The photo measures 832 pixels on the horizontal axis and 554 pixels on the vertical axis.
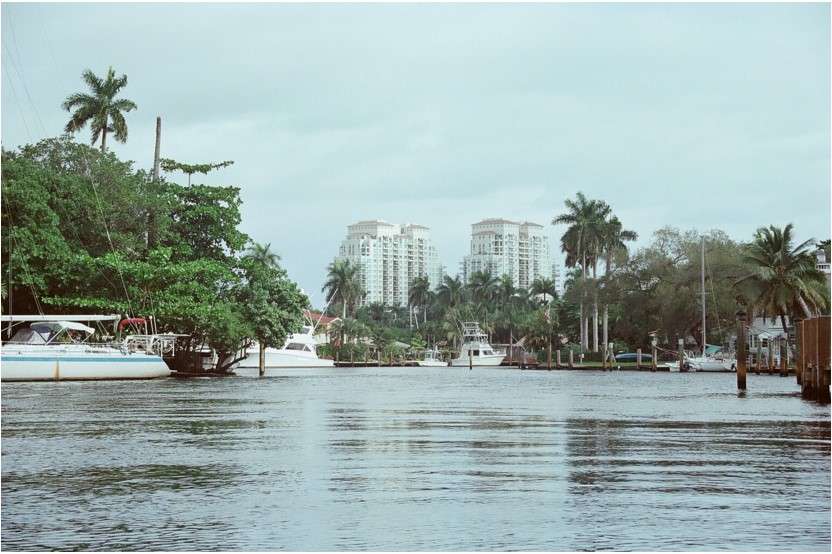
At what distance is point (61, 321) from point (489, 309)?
429ft

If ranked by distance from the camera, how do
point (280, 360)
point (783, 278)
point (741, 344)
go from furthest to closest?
point (280, 360), point (783, 278), point (741, 344)

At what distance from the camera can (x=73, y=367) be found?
191ft

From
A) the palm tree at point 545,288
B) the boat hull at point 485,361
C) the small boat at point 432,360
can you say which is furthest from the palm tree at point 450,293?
the boat hull at point 485,361

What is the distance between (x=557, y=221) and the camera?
117812mm

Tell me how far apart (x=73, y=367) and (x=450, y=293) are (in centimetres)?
13128

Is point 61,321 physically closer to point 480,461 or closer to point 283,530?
point 480,461

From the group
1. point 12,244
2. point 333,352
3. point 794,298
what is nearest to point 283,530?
point 12,244

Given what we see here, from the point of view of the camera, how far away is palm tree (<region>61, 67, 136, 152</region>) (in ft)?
265

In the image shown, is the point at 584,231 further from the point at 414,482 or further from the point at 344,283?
Answer: the point at 414,482

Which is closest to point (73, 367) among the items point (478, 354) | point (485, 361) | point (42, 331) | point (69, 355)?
point (69, 355)

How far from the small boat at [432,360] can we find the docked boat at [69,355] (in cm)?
8826

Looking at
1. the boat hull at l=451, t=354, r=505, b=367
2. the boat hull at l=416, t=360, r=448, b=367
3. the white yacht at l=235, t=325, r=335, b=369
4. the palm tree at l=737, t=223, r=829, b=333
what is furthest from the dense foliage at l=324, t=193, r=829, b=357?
the white yacht at l=235, t=325, r=335, b=369

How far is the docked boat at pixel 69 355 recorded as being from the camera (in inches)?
2247

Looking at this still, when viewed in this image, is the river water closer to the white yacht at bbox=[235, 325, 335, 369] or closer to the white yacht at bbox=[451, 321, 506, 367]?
the white yacht at bbox=[235, 325, 335, 369]
